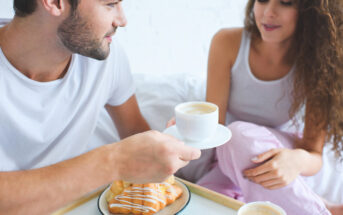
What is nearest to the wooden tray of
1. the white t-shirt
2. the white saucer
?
the white saucer

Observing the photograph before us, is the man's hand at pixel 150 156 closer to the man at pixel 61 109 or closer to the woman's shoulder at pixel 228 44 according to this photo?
the man at pixel 61 109

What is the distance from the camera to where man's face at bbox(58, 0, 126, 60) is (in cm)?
102

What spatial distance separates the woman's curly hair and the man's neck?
0.85 m

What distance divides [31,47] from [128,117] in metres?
0.46

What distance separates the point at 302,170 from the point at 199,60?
125 cm

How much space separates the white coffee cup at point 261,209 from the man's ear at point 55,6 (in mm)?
684

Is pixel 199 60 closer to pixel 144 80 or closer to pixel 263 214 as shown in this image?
pixel 144 80

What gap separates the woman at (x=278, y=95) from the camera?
119 cm

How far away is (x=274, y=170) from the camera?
3.77 ft

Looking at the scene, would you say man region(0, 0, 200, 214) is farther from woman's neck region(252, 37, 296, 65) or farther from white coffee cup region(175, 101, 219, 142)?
woman's neck region(252, 37, 296, 65)

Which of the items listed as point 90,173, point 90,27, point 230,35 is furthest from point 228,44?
point 90,173

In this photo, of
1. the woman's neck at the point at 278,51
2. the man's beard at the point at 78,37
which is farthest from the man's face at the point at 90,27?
the woman's neck at the point at 278,51

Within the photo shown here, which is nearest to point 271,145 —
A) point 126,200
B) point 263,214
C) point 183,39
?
point 263,214

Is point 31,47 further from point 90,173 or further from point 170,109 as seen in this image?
point 170,109
